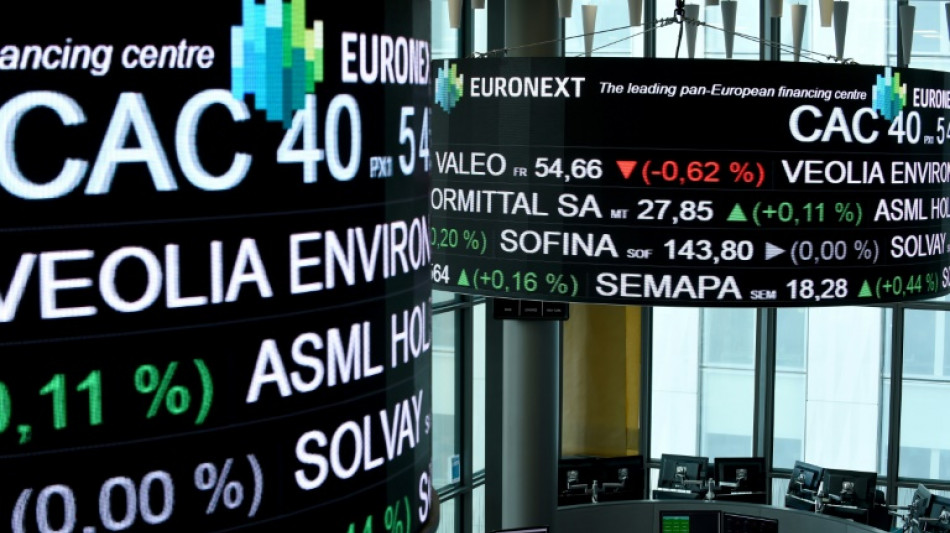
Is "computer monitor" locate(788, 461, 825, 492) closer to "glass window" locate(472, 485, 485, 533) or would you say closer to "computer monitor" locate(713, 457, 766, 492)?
"computer monitor" locate(713, 457, 766, 492)

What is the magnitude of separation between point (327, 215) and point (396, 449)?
0.78 metres

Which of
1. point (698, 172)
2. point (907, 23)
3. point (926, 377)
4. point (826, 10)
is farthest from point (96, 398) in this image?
point (926, 377)

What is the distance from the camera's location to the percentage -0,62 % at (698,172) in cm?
663

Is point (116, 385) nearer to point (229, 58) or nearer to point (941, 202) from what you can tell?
point (229, 58)

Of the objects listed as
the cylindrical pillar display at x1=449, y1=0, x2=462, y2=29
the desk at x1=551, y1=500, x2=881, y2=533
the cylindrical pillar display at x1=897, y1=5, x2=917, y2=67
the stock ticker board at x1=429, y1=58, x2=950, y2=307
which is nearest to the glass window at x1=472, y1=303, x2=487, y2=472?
the desk at x1=551, y1=500, x2=881, y2=533

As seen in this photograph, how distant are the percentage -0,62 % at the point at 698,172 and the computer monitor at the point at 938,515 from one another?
9413mm

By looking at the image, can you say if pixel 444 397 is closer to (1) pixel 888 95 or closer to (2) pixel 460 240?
(2) pixel 460 240

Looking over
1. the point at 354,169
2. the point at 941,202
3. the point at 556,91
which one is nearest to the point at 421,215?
the point at 354,169

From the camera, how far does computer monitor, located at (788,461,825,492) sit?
1592 cm

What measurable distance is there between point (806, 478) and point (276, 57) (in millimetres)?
13949

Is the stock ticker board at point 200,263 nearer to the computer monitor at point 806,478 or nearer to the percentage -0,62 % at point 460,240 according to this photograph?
the percentage -0,62 % at point 460,240

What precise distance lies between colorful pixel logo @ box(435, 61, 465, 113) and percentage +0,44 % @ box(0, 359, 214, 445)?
4.16m

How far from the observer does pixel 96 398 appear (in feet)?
9.59

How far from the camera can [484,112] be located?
23.0 feet
